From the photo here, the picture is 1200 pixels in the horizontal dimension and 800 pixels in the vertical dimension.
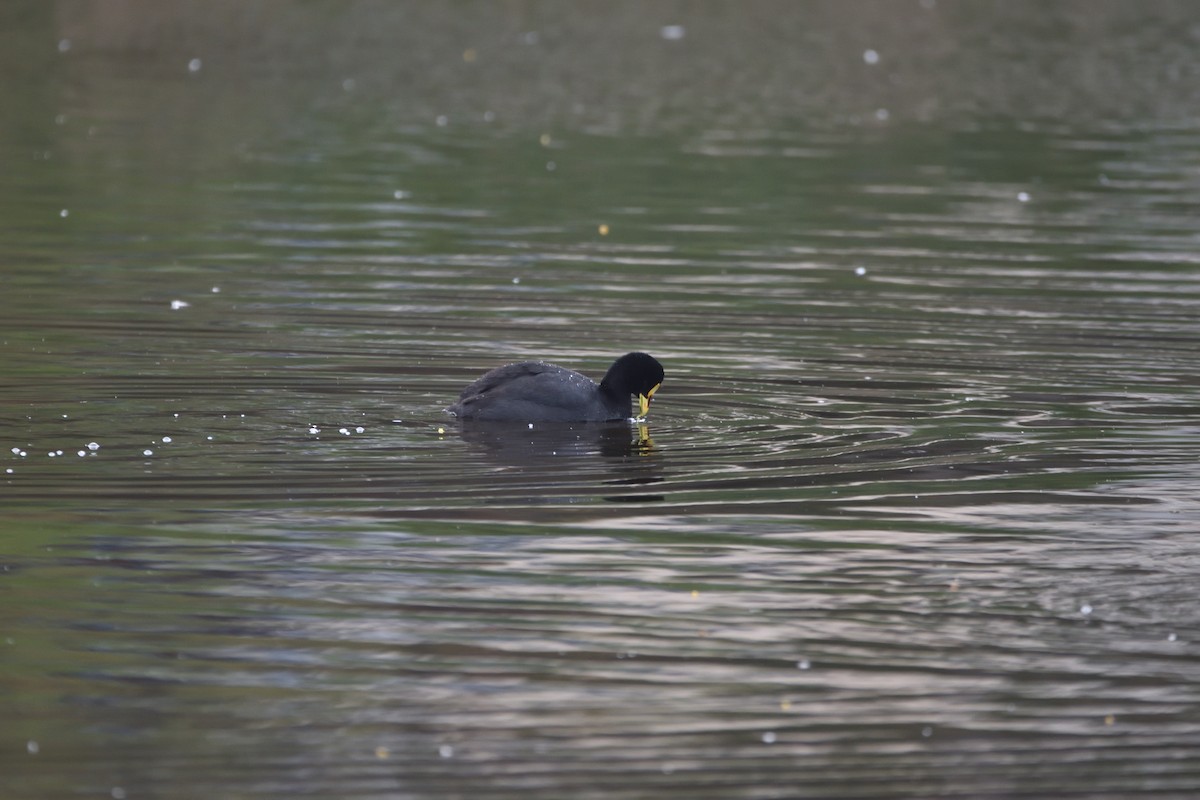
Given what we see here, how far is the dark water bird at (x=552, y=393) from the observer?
1234cm

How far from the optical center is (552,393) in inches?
490

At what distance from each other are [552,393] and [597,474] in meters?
1.28

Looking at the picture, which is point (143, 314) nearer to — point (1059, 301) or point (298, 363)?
point (298, 363)

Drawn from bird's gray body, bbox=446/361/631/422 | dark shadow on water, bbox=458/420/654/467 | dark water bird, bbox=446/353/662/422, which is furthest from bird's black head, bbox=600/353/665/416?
dark shadow on water, bbox=458/420/654/467

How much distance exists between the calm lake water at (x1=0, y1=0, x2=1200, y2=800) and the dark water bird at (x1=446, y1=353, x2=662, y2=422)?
17 centimetres

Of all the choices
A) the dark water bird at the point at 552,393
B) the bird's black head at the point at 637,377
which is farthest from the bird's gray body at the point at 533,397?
the bird's black head at the point at 637,377

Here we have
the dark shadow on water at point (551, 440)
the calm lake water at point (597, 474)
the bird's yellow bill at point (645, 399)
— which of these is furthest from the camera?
the bird's yellow bill at point (645, 399)

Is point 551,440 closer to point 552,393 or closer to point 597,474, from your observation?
point 552,393

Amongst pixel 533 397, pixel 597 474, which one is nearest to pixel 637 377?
pixel 533 397

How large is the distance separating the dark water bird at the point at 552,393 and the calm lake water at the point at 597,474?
0.17 metres

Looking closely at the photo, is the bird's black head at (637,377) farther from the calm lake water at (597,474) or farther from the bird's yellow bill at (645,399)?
the calm lake water at (597,474)

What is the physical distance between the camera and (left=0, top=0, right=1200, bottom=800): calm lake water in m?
7.39

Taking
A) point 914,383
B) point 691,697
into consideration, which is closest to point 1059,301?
point 914,383

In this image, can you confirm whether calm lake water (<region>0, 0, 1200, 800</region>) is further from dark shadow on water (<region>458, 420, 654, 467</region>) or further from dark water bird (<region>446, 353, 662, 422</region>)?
dark water bird (<region>446, 353, 662, 422</region>)
